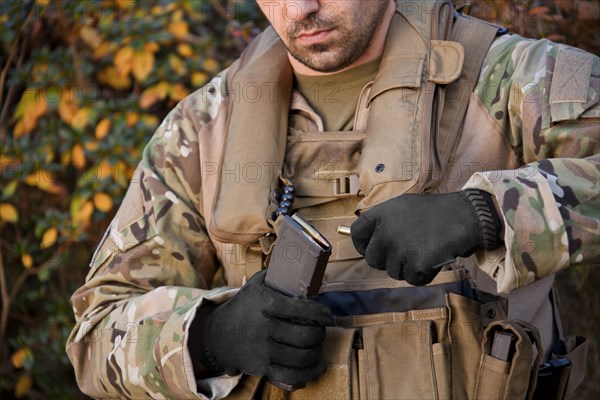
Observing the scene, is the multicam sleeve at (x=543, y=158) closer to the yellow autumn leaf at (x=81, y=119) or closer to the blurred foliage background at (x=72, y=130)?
the blurred foliage background at (x=72, y=130)

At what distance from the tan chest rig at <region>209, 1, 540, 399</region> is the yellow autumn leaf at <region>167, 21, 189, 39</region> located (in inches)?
49.8

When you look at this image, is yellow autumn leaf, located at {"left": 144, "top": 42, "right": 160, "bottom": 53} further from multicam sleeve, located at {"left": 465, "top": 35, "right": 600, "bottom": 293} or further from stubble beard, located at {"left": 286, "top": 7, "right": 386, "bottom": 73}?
multicam sleeve, located at {"left": 465, "top": 35, "right": 600, "bottom": 293}

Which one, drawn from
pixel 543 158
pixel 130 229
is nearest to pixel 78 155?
pixel 130 229

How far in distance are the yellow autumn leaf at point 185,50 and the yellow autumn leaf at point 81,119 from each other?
0.43 m

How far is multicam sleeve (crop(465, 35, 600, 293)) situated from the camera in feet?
5.47

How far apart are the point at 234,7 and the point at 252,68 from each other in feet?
4.68

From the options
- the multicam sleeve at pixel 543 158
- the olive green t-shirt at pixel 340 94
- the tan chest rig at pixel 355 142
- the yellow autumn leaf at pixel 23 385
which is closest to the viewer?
the multicam sleeve at pixel 543 158

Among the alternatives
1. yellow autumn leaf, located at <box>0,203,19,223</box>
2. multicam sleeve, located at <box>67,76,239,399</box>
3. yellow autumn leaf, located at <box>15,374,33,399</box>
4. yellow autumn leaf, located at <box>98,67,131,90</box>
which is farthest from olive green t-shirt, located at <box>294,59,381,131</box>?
yellow autumn leaf, located at <box>15,374,33,399</box>

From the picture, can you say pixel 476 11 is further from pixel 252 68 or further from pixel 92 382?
pixel 92 382

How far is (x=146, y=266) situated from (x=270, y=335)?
493 millimetres

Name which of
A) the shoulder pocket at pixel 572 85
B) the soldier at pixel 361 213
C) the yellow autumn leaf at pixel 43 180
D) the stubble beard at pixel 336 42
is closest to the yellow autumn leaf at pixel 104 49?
the yellow autumn leaf at pixel 43 180

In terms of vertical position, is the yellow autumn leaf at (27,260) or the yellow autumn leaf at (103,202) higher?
the yellow autumn leaf at (103,202)

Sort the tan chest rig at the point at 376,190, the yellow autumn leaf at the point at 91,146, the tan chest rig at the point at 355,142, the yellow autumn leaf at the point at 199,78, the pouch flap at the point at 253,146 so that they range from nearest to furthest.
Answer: the tan chest rig at the point at 376,190
the tan chest rig at the point at 355,142
the pouch flap at the point at 253,146
the yellow autumn leaf at the point at 199,78
the yellow autumn leaf at the point at 91,146

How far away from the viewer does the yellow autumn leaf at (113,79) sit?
3752 millimetres
